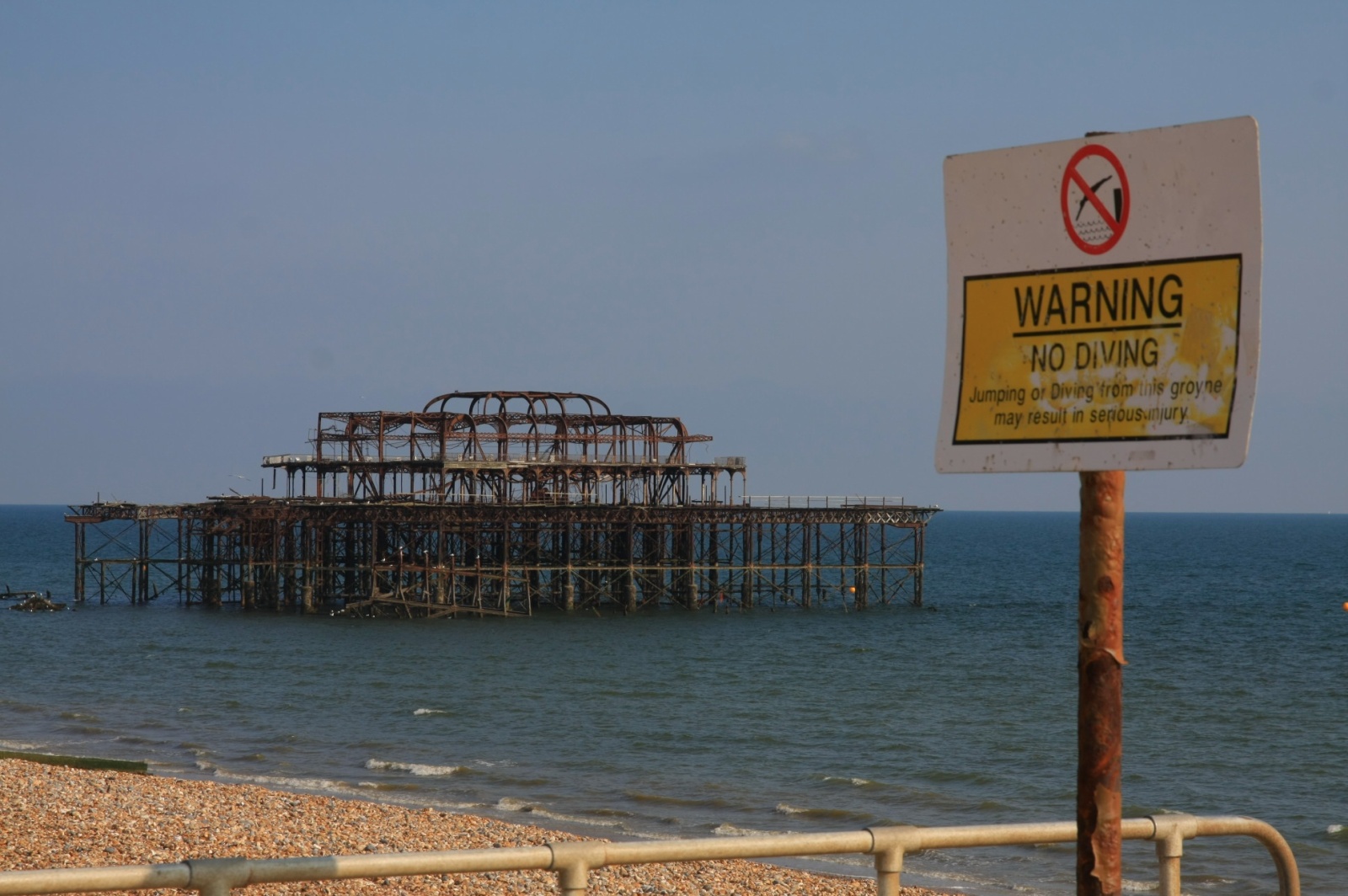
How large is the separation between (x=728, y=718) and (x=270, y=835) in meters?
17.3

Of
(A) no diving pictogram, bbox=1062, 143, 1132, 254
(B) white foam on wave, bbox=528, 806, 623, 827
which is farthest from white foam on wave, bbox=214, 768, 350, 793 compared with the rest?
(A) no diving pictogram, bbox=1062, 143, 1132, 254

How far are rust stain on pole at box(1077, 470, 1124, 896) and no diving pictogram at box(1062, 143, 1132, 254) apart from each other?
2.04 feet

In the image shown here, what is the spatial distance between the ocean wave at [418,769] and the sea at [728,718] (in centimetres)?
10

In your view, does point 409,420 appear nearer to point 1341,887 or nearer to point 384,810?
point 384,810

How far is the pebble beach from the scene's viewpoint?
13508mm

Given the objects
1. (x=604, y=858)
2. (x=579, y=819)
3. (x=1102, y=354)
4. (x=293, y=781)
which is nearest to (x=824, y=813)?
(x=579, y=819)

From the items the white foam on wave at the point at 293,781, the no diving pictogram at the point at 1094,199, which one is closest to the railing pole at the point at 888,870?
the no diving pictogram at the point at 1094,199

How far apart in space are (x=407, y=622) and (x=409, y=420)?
878 centimetres

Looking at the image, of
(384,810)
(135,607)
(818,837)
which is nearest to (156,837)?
(384,810)

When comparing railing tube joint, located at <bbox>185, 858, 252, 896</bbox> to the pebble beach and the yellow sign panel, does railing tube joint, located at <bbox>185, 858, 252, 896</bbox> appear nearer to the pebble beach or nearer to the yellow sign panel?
the yellow sign panel

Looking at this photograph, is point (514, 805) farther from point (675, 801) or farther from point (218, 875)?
point (218, 875)

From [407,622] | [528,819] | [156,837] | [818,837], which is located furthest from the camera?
[407,622]

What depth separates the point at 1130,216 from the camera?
150 inches

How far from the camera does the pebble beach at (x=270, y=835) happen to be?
44.3 ft
